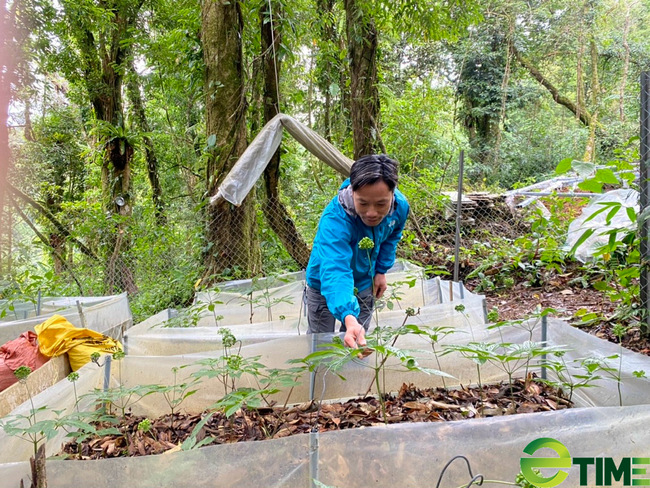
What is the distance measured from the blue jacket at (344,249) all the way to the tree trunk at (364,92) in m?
3.32

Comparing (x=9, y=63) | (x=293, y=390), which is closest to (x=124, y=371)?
(x=293, y=390)

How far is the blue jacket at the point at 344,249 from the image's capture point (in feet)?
5.65

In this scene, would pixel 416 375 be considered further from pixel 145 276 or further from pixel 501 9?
pixel 501 9

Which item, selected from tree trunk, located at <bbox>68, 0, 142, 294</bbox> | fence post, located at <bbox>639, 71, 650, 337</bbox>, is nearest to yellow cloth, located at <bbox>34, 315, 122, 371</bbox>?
fence post, located at <bbox>639, 71, 650, 337</bbox>

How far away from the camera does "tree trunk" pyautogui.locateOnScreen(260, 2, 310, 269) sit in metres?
5.10

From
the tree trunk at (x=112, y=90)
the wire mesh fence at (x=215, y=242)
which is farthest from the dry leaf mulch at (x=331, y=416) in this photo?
the tree trunk at (x=112, y=90)

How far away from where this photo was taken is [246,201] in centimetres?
459

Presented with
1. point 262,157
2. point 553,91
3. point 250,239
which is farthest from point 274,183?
point 553,91

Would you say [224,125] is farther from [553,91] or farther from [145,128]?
[553,91]

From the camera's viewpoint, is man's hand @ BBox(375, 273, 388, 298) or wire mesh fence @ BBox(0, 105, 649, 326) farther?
wire mesh fence @ BBox(0, 105, 649, 326)

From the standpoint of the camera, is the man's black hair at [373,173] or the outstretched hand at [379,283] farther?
the outstretched hand at [379,283]

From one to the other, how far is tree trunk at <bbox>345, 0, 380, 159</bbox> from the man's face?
361 cm

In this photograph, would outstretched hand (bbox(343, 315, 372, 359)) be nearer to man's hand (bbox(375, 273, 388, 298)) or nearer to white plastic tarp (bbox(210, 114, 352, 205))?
man's hand (bbox(375, 273, 388, 298))

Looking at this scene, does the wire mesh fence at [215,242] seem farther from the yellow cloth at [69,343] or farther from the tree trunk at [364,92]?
the yellow cloth at [69,343]
